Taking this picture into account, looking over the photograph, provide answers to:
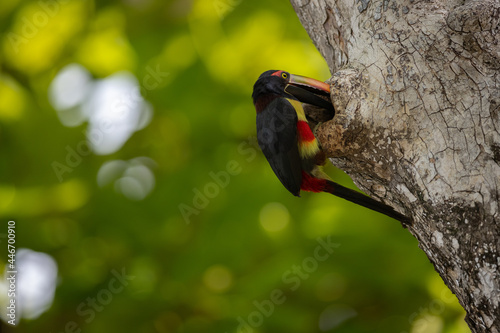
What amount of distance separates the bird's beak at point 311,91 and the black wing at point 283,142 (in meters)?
0.10

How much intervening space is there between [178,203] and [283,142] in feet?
7.41

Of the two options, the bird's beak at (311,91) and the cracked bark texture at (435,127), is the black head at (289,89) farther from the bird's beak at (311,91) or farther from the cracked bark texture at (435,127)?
the cracked bark texture at (435,127)

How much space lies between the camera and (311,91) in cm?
231

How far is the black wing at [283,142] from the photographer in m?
2.19

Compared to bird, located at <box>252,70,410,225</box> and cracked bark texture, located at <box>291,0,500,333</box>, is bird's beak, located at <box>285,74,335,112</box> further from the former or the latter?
cracked bark texture, located at <box>291,0,500,333</box>

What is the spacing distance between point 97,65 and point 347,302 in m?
3.22

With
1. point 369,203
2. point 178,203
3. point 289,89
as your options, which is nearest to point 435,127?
point 369,203

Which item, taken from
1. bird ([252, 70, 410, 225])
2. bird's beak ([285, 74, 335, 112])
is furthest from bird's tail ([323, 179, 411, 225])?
bird's beak ([285, 74, 335, 112])

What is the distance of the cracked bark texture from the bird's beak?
0.13 meters

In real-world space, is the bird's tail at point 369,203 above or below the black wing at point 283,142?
below

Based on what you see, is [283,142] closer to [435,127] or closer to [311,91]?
[311,91]

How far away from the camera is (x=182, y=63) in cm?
432

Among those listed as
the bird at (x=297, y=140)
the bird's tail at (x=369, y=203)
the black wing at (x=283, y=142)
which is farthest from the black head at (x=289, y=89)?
the bird's tail at (x=369, y=203)

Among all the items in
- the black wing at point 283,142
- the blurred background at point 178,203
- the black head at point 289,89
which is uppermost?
the black head at point 289,89
